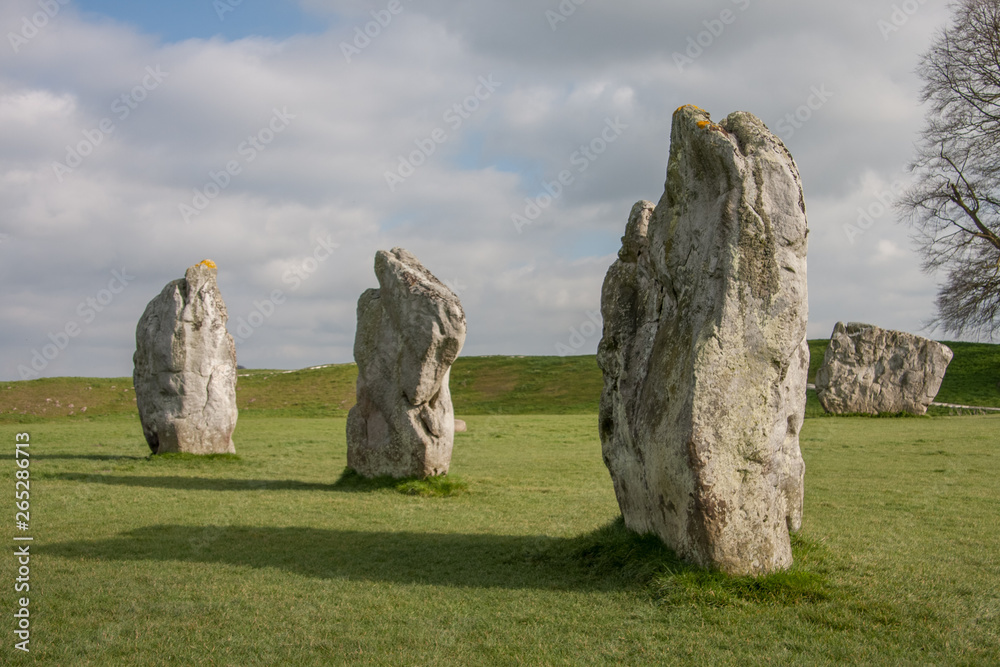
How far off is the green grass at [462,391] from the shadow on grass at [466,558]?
2440 cm

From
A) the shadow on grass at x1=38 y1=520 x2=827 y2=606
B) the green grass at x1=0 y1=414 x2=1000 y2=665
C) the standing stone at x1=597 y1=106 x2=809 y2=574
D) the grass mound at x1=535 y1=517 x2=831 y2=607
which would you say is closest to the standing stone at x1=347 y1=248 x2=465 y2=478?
the green grass at x1=0 y1=414 x2=1000 y2=665

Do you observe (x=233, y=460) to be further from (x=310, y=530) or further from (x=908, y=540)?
(x=908, y=540)

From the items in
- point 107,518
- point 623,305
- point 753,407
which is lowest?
point 107,518

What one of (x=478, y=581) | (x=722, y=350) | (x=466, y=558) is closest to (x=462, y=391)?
(x=466, y=558)

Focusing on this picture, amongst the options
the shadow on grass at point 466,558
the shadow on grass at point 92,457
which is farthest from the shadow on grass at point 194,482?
the shadow on grass at point 466,558

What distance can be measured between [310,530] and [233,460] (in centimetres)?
864

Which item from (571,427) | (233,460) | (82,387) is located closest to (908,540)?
(233,460)

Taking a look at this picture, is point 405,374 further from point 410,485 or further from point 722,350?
point 722,350

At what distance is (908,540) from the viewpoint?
9109 mm

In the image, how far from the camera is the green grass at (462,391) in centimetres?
3722

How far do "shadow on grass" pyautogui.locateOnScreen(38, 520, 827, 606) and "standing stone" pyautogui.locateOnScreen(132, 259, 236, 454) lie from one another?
28.2 feet

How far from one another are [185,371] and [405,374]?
6.95m

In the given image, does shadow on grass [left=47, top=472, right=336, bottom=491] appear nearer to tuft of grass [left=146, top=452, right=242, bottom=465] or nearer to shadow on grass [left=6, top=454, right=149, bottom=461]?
tuft of grass [left=146, top=452, right=242, bottom=465]

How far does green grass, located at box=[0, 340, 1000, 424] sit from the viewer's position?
37.2 metres
